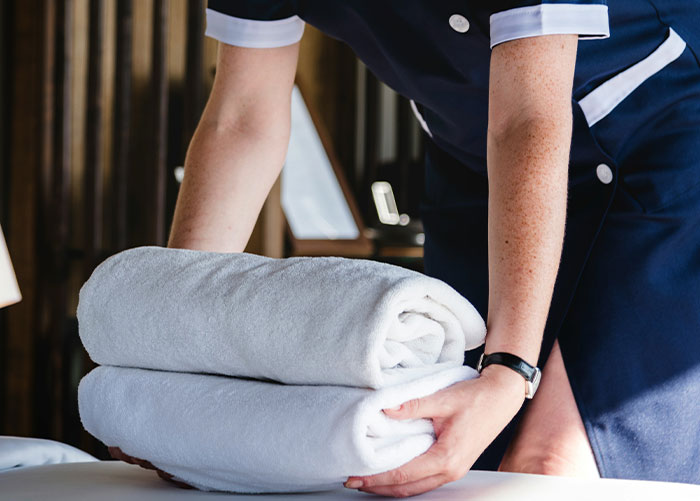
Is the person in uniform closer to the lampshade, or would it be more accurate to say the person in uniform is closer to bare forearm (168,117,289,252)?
bare forearm (168,117,289,252)

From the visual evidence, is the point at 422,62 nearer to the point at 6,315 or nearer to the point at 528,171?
the point at 528,171

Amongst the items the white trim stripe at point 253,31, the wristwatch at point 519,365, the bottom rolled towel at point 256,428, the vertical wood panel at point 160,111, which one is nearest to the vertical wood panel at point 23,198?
the vertical wood panel at point 160,111

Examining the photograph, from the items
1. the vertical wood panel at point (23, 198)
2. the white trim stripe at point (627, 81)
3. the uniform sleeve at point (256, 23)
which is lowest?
the vertical wood panel at point (23, 198)

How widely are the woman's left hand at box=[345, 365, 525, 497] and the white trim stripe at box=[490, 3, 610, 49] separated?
340 millimetres

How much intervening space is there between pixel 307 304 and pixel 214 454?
0.47ft

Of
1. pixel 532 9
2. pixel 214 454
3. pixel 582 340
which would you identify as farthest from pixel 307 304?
pixel 582 340

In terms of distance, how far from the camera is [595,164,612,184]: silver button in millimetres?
1101

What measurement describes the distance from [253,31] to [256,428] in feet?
2.11

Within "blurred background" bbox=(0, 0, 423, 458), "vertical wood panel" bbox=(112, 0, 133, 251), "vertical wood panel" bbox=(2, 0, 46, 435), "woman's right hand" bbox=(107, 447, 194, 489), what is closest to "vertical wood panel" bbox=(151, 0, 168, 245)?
"blurred background" bbox=(0, 0, 423, 458)

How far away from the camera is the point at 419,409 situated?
0.70 m

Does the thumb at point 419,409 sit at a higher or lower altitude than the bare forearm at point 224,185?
lower

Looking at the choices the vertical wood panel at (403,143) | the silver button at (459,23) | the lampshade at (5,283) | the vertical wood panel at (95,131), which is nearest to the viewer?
the silver button at (459,23)

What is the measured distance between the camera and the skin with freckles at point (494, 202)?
728 millimetres

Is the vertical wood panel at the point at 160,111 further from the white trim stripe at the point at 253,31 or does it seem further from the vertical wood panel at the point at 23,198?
the white trim stripe at the point at 253,31
